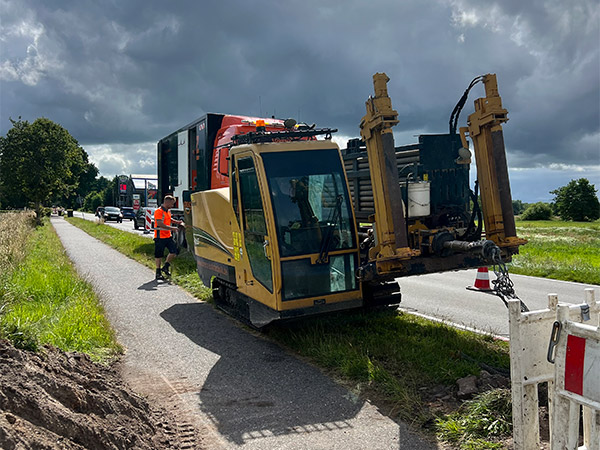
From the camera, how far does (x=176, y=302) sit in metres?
9.92

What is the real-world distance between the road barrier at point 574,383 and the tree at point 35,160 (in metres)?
45.7

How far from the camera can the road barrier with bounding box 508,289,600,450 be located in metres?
3.64

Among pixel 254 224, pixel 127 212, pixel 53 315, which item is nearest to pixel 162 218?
pixel 53 315

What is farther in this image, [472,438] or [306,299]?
[306,299]

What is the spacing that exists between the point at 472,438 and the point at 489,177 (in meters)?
3.69

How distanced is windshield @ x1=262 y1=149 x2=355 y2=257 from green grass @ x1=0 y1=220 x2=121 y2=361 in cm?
261

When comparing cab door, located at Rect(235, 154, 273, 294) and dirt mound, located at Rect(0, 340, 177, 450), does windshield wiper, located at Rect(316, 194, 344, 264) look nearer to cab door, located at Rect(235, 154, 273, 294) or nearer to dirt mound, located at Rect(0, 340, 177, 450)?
cab door, located at Rect(235, 154, 273, 294)

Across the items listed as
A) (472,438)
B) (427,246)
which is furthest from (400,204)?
(472,438)

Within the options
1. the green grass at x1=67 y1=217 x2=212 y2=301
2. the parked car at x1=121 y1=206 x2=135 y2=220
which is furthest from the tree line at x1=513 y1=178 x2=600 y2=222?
the green grass at x1=67 y1=217 x2=212 y2=301

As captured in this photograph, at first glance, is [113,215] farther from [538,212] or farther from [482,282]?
[538,212]

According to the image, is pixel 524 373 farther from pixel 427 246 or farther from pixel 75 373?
pixel 75 373

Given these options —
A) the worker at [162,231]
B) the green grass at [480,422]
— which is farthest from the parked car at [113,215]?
the green grass at [480,422]

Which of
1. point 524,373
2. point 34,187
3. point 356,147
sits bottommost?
point 524,373

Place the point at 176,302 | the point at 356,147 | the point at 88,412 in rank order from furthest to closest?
1. the point at 176,302
2. the point at 356,147
3. the point at 88,412
